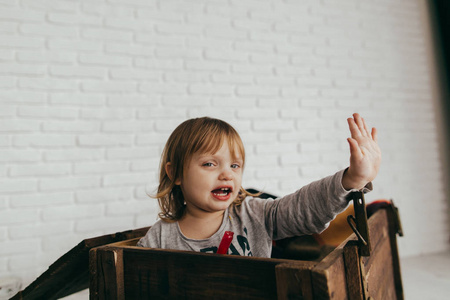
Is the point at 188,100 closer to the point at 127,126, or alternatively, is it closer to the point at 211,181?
the point at 127,126

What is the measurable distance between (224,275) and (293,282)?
0.15m

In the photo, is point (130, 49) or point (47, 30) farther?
point (130, 49)

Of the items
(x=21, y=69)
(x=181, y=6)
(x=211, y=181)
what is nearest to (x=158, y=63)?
(x=181, y=6)

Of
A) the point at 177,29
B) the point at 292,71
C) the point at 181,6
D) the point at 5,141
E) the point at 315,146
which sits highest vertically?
the point at 181,6

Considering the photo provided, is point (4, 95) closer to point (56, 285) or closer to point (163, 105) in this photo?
point (163, 105)

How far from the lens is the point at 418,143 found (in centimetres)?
233

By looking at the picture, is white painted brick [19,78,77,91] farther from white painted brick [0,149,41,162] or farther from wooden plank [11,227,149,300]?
wooden plank [11,227,149,300]

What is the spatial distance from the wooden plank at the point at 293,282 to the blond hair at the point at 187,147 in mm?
468

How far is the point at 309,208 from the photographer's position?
897mm

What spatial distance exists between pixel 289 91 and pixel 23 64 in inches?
58.2

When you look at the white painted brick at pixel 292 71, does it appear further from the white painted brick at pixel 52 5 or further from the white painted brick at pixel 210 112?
the white painted brick at pixel 52 5

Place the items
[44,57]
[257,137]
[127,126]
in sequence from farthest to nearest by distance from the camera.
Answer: [257,137] → [127,126] → [44,57]

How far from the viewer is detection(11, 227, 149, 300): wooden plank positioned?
96 cm

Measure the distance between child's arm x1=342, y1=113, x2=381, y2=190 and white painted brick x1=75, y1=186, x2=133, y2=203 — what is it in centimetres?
127
